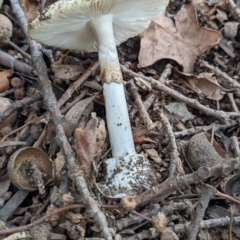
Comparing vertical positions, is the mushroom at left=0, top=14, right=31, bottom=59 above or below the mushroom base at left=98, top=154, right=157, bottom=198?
above

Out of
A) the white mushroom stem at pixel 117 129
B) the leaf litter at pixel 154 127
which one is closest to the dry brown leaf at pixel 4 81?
the leaf litter at pixel 154 127

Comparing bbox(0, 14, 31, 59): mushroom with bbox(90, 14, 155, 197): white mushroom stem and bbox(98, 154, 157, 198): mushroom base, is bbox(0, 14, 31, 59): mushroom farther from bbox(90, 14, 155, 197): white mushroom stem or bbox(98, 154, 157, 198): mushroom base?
bbox(98, 154, 157, 198): mushroom base

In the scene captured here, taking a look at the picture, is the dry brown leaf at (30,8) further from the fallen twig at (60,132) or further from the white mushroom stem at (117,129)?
the white mushroom stem at (117,129)

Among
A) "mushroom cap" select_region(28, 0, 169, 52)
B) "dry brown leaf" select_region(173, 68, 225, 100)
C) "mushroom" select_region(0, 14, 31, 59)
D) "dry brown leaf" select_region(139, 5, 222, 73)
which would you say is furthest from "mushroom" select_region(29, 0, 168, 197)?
"dry brown leaf" select_region(173, 68, 225, 100)

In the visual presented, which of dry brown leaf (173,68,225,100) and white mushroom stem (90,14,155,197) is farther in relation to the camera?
dry brown leaf (173,68,225,100)

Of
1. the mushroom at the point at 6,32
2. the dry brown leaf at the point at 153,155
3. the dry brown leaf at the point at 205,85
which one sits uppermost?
the mushroom at the point at 6,32

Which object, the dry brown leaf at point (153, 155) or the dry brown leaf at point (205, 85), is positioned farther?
the dry brown leaf at point (205, 85)

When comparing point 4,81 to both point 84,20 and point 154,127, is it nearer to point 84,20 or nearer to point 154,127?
point 84,20

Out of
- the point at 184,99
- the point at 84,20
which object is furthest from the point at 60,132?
the point at 184,99
